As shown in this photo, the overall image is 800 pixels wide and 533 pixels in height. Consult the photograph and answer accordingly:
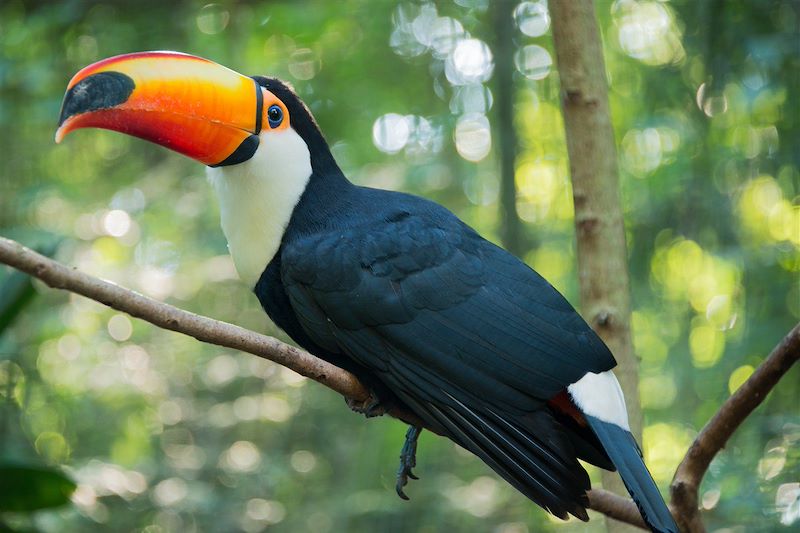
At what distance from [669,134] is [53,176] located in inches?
140

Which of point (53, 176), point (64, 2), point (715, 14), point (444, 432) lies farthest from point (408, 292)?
point (53, 176)

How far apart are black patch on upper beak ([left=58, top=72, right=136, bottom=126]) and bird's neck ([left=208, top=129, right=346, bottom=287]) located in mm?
434

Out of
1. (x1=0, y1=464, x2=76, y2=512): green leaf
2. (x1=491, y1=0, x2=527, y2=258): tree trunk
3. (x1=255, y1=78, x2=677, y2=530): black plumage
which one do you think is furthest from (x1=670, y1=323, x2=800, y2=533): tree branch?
(x1=491, y1=0, x2=527, y2=258): tree trunk

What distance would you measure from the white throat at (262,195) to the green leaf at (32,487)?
0.90 metres

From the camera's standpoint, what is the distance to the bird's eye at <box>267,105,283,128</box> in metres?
2.84

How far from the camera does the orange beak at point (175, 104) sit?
2.47 meters

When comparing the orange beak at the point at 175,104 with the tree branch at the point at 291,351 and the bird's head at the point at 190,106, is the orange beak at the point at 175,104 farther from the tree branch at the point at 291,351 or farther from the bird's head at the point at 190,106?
the tree branch at the point at 291,351

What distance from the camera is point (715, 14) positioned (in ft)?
13.1

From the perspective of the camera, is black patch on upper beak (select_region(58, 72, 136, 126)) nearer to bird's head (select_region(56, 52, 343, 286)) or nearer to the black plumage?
bird's head (select_region(56, 52, 343, 286))

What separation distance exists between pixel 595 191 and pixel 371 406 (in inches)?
34.2

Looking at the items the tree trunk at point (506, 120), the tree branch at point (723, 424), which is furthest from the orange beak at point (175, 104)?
the tree trunk at point (506, 120)

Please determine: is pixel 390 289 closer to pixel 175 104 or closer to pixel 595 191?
pixel 595 191

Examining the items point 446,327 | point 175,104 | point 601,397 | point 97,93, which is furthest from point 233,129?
point 601,397

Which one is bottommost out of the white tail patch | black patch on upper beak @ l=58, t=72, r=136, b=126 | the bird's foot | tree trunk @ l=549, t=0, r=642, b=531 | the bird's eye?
the white tail patch
